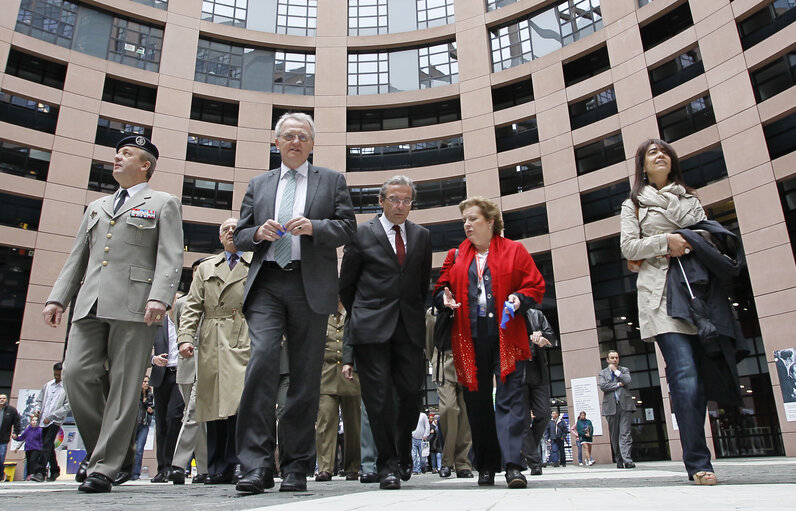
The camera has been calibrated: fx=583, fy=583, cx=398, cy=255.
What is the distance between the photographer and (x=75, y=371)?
425cm

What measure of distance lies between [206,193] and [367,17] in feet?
45.0

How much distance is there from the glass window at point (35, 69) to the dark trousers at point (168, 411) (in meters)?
25.6

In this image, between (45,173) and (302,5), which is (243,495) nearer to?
(45,173)

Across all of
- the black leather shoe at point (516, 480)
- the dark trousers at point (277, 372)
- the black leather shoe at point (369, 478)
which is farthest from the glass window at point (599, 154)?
the dark trousers at point (277, 372)

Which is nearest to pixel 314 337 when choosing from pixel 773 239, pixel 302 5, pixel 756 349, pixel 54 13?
pixel 773 239

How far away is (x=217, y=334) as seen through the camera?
19.3ft

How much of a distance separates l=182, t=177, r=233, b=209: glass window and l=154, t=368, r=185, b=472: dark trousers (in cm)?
2262

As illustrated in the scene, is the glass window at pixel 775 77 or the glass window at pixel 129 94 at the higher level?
the glass window at pixel 129 94

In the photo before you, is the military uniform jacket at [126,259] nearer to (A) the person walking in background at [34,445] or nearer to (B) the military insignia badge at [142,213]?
(B) the military insignia badge at [142,213]

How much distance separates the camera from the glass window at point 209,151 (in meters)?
30.0

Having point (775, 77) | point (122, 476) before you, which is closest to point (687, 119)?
point (775, 77)

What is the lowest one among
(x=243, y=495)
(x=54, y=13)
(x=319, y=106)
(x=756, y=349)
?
(x=243, y=495)

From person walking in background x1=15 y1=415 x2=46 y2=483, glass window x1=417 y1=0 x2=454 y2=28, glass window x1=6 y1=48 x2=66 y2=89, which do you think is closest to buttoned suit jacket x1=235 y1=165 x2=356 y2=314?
person walking in background x1=15 y1=415 x2=46 y2=483

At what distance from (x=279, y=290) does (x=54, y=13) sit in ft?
101
